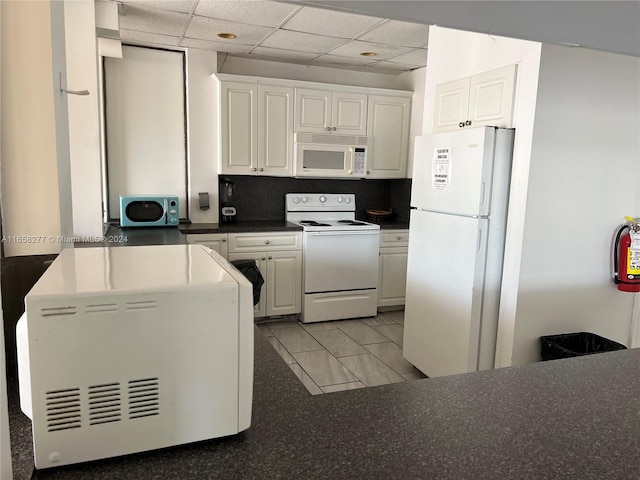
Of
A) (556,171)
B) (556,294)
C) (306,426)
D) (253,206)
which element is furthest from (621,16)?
(253,206)

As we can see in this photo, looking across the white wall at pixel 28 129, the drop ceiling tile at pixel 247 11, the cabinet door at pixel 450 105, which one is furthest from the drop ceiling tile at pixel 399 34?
the white wall at pixel 28 129

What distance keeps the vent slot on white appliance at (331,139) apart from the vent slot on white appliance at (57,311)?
12.1 ft

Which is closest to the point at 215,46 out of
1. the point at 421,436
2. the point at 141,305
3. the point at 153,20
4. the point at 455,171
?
the point at 153,20

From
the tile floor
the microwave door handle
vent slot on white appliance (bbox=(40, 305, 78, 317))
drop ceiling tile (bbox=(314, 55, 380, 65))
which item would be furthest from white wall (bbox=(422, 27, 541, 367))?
the microwave door handle

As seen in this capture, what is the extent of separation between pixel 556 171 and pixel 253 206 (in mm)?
2866

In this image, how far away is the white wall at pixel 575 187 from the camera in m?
2.35

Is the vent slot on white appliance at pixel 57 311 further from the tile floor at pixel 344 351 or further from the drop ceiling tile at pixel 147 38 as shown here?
the drop ceiling tile at pixel 147 38

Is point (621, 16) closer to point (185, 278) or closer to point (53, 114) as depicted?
point (185, 278)

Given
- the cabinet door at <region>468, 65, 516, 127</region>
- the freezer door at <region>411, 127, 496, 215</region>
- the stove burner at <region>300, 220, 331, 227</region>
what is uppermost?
the cabinet door at <region>468, 65, 516, 127</region>

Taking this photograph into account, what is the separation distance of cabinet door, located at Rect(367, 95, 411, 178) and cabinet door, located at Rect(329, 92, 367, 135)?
8 centimetres

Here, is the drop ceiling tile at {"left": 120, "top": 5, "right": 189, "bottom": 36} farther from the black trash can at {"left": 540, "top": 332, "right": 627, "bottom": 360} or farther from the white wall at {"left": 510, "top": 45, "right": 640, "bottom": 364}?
the black trash can at {"left": 540, "top": 332, "right": 627, "bottom": 360}

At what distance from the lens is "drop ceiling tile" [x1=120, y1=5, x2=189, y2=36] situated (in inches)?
121

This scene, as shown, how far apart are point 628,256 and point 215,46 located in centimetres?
339

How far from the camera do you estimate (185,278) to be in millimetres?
801
